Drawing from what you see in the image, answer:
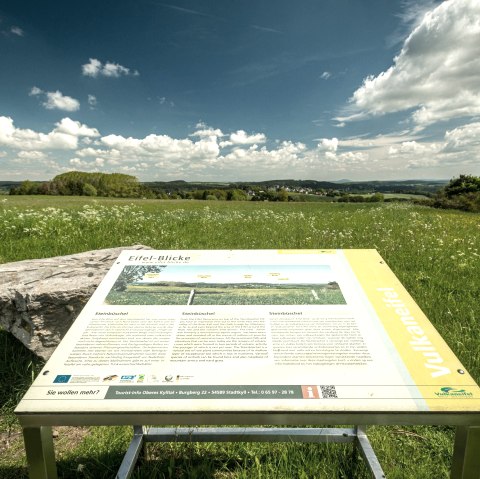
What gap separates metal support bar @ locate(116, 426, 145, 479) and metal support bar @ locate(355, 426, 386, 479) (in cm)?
207

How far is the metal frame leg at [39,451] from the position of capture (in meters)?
2.49

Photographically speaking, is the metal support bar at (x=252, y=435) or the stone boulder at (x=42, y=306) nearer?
the metal support bar at (x=252, y=435)

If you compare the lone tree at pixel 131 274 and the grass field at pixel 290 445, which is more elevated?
the lone tree at pixel 131 274

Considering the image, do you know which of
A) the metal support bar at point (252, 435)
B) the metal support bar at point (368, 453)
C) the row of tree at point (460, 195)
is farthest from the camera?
the row of tree at point (460, 195)

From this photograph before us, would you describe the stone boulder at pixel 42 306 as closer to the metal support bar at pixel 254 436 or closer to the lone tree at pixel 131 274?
the lone tree at pixel 131 274

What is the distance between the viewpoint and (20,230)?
39.6ft

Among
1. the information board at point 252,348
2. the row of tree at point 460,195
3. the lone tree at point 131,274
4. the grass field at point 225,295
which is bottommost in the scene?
the row of tree at point 460,195

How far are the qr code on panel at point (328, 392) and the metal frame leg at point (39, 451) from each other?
1892 mm

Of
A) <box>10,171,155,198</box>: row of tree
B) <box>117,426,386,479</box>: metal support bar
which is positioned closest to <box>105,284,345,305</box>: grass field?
<box>117,426,386,479</box>: metal support bar

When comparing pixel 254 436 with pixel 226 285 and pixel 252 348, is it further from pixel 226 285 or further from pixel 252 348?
pixel 226 285

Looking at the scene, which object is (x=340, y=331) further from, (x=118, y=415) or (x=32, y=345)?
(x=32, y=345)

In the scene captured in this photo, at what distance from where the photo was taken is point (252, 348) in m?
2.75

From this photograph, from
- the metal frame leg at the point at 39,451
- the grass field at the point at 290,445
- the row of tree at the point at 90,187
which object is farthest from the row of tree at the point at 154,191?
the metal frame leg at the point at 39,451

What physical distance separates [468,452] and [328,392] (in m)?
1.03
